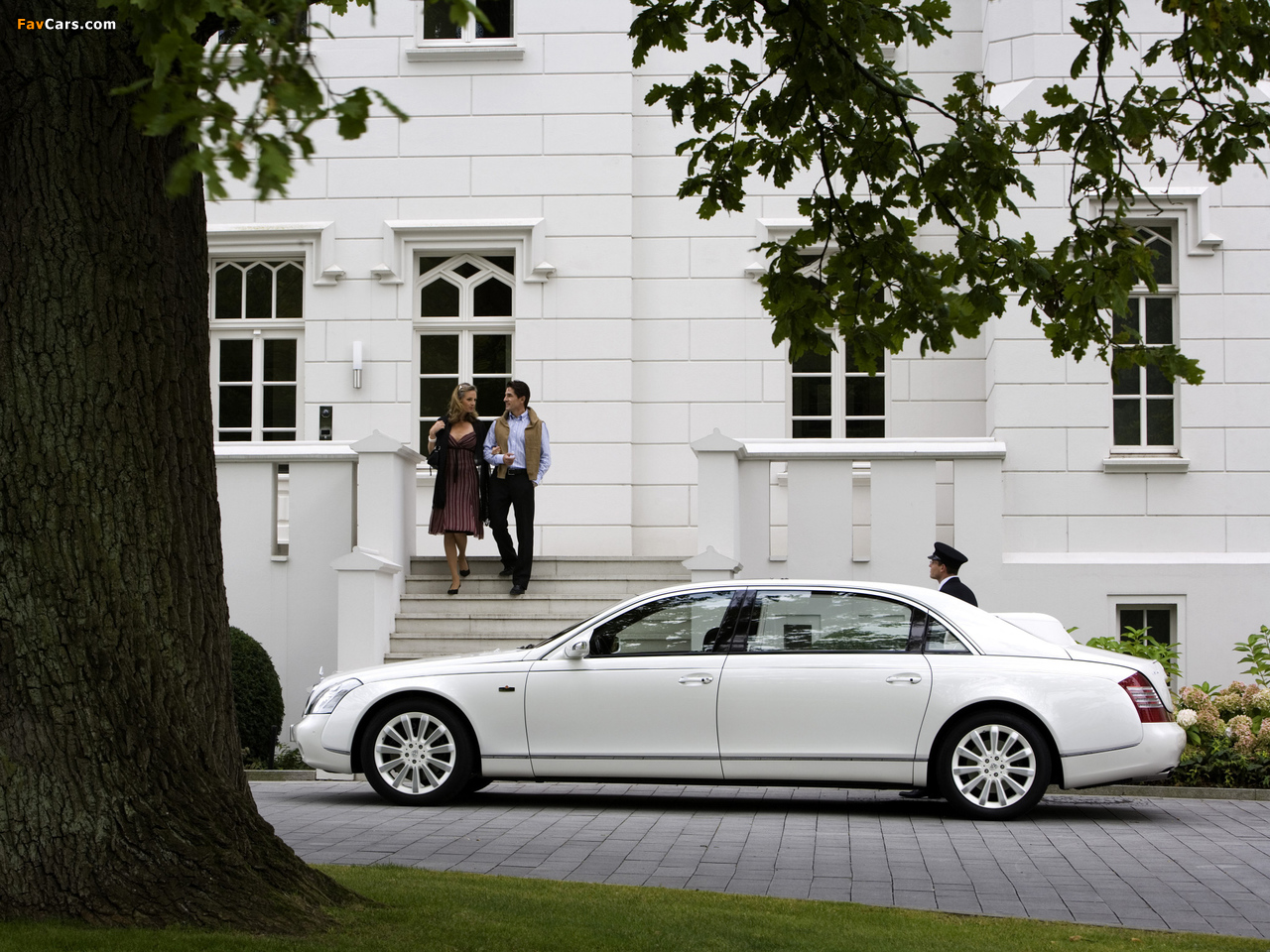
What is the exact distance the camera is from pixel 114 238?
6012mm

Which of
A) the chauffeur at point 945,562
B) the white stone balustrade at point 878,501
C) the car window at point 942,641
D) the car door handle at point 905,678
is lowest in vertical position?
the car door handle at point 905,678

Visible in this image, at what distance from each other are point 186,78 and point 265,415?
14.1m

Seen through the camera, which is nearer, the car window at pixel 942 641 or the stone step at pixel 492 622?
the car window at pixel 942 641

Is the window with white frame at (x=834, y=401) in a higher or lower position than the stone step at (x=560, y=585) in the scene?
higher

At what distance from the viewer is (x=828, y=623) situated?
1073cm

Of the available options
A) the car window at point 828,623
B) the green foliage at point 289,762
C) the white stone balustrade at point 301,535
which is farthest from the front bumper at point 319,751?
the white stone balustrade at point 301,535

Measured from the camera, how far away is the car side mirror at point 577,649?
1073cm

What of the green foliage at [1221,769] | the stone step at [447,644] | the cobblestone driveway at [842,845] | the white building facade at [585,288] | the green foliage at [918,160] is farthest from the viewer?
the white building facade at [585,288]

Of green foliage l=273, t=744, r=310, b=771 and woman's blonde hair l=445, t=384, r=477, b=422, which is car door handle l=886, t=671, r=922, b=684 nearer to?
green foliage l=273, t=744, r=310, b=771

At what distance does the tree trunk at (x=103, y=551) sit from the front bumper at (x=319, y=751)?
4.84m

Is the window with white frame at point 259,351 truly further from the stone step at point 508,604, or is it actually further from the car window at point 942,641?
the car window at point 942,641

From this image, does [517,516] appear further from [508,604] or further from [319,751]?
[319,751]

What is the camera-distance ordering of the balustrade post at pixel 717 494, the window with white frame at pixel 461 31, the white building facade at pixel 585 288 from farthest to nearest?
the window with white frame at pixel 461 31 < the white building facade at pixel 585 288 < the balustrade post at pixel 717 494

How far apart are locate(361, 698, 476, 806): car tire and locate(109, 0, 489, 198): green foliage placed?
283 inches
